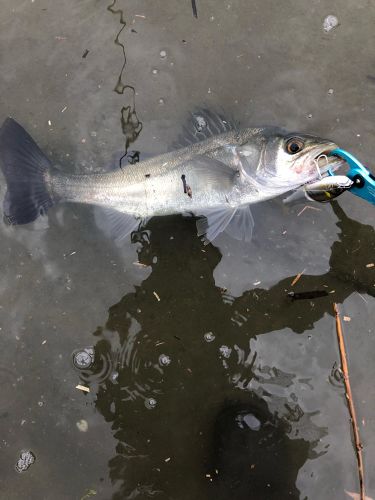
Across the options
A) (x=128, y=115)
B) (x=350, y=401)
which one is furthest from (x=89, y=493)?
(x=128, y=115)

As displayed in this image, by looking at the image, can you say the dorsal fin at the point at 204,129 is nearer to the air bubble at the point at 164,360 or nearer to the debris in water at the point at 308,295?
the debris in water at the point at 308,295

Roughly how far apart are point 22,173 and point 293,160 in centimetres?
207

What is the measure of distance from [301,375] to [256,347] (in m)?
0.40

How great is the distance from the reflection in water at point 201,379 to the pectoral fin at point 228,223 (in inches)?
6.9

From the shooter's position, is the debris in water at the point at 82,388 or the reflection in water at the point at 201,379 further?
the debris in water at the point at 82,388

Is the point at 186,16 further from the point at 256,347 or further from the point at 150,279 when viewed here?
the point at 256,347

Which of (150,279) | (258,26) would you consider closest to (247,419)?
(150,279)

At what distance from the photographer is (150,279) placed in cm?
362

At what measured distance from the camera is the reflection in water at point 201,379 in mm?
A: 3361

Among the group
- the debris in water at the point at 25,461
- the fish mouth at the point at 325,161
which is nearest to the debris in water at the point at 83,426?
the debris in water at the point at 25,461

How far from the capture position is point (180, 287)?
11.8 ft

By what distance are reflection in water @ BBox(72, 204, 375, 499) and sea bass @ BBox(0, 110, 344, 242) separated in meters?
0.25

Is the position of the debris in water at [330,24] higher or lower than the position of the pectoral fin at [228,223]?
higher

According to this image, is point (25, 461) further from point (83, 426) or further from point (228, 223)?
point (228, 223)
